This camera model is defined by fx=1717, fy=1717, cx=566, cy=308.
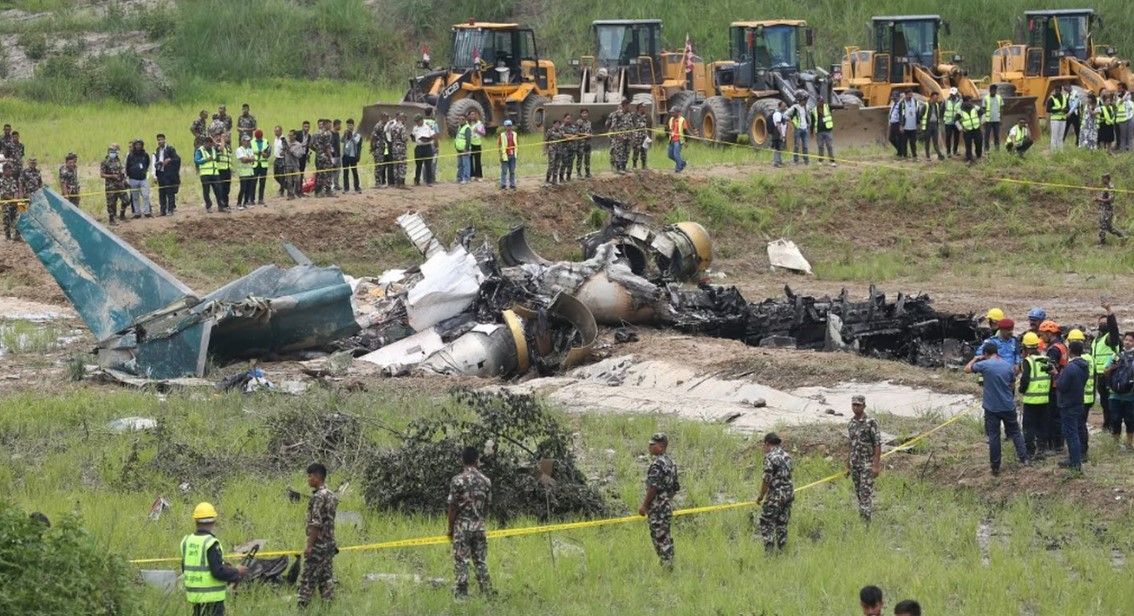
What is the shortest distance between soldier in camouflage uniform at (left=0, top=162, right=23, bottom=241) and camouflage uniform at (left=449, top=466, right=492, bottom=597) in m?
16.8

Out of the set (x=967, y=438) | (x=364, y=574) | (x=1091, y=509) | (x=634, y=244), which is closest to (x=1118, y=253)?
(x=634, y=244)

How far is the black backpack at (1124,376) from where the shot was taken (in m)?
15.2

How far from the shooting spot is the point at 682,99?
3806 cm

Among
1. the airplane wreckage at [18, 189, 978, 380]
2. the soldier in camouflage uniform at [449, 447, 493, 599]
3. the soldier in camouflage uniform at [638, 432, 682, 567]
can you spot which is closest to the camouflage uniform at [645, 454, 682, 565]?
the soldier in camouflage uniform at [638, 432, 682, 567]

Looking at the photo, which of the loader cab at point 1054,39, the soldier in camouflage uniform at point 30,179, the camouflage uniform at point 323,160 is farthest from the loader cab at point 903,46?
the soldier in camouflage uniform at point 30,179

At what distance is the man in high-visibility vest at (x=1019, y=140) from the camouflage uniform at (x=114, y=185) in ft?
53.5

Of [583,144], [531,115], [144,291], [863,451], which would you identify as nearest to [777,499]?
[863,451]

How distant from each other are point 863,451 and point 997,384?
1.90 m

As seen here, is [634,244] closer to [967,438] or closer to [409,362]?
[409,362]

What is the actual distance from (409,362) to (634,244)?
15.7 ft

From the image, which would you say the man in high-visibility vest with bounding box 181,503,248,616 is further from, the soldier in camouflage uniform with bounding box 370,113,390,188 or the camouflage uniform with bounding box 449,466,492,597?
the soldier in camouflage uniform with bounding box 370,113,390,188

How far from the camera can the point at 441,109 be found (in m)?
38.2

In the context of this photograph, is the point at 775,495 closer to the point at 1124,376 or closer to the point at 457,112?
the point at 1124,376

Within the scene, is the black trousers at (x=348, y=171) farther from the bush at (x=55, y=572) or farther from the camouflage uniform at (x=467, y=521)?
the bush at (x=55, y=572)
